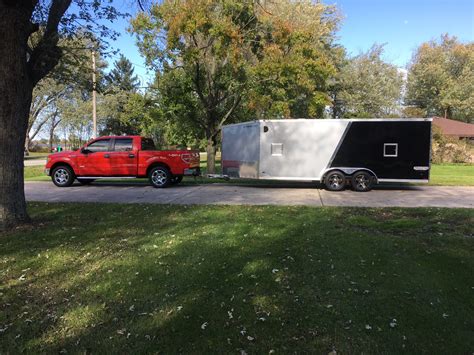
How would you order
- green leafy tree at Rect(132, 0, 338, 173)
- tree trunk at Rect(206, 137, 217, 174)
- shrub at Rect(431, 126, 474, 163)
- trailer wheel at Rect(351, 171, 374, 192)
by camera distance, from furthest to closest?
shrub at Rect(431, 126, 474, 163)
tree trunk at Rect(206, 137, 217, 174)
green leafy tree at Rect(132, 0, 338, 173)
trailer wheel at Rect(351, 171, 374, 192)

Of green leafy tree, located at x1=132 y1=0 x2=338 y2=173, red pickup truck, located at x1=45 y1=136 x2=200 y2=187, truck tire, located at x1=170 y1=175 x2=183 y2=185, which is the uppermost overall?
green leafy tree, located at x1=132 y1=0 x2=338 y2=173

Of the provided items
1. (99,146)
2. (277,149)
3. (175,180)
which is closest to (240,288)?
(277,149)

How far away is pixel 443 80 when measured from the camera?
50.6 meters

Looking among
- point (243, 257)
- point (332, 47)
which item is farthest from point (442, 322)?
point (332, 47)

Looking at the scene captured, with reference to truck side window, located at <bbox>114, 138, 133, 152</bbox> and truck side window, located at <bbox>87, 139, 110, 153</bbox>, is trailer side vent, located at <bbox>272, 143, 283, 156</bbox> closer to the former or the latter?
truck side window, located at <bbox>114, 138, 133, 152</bbox>

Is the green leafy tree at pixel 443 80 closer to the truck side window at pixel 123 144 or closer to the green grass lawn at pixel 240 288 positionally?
the truck side window at pixel 123 144

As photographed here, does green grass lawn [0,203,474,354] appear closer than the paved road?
Yes

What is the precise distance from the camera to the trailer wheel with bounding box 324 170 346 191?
48.9 ft

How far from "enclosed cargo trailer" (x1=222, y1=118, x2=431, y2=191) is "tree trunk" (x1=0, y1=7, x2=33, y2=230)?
9348 millimetres

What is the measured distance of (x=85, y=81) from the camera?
11.0 meters

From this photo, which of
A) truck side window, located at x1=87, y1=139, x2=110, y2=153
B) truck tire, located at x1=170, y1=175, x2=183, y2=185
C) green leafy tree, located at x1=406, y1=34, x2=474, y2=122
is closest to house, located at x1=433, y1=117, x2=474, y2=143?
green leafy tree, located at x1=406, y1=34, x2=474, y2=122

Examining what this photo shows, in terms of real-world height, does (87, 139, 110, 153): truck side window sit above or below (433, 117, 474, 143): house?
below

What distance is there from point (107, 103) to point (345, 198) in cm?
4097

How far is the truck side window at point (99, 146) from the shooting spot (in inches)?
627
